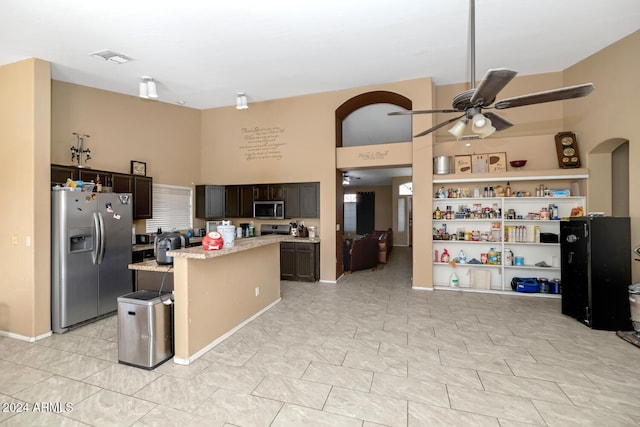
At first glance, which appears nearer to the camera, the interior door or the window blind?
the window blind

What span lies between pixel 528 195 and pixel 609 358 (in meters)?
2.92

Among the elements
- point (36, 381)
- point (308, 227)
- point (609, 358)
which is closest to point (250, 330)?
point (36, 381)

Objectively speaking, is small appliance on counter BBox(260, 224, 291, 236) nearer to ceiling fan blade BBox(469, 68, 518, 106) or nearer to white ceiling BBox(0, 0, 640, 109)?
white ceiling BBox(0, 0, 640, 109)

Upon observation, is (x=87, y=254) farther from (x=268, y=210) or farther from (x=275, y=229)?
(x=275, y=229)

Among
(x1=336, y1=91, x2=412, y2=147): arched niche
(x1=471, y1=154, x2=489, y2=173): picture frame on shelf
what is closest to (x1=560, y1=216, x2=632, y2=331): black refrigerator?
(x1=471, y1=154, x2=489, y2=173): picture frame on shelf

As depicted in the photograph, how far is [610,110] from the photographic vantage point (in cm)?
415

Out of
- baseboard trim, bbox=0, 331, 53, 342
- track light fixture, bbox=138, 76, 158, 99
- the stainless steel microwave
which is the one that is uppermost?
track light fixture, bbox=138, 76, 158, 99

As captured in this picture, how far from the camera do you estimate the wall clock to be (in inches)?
187

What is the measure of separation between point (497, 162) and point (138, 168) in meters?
6.40

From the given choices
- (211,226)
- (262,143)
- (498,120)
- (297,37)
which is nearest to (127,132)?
(211,226)

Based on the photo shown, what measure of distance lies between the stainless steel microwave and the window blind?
1491 millimetres

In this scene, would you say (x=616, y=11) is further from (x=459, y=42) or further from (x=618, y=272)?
(x=618, y=272)

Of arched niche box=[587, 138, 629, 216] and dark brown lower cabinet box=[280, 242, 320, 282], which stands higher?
arched niche box=[587, 138, 629, 216]

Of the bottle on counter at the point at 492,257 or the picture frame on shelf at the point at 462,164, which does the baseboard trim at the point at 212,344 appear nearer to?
the bottle on counter at the point at 492,257
